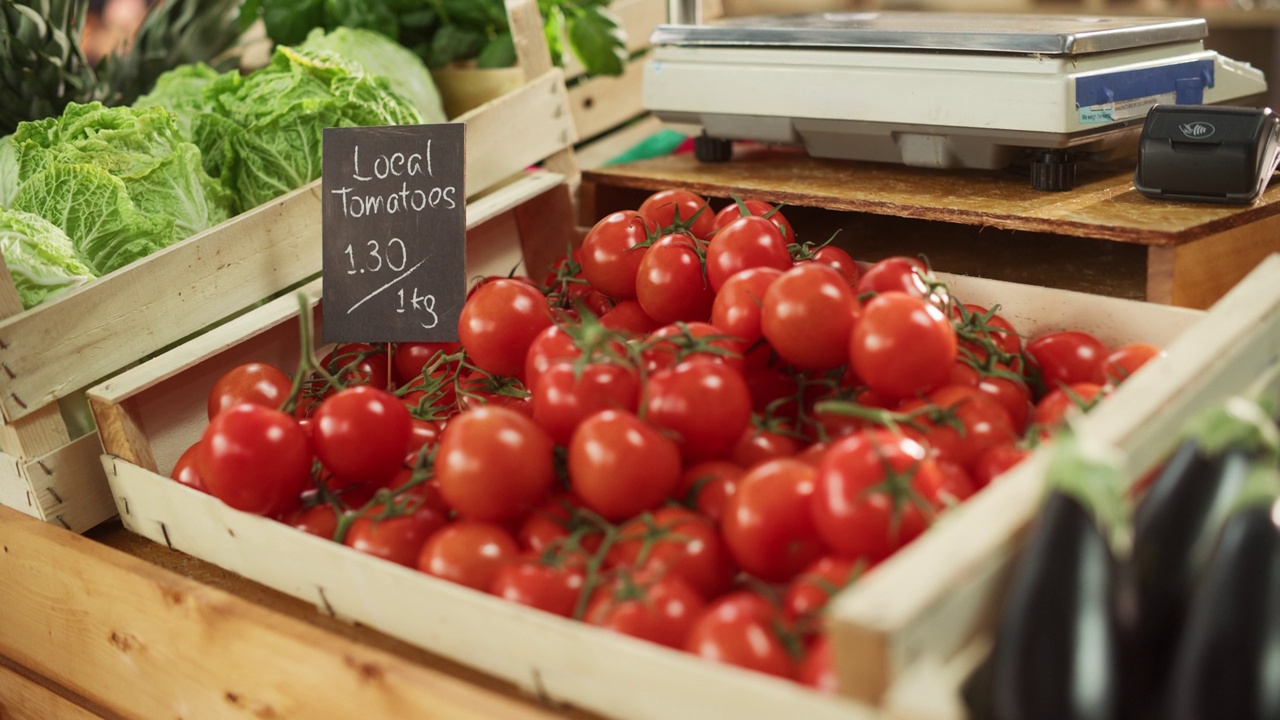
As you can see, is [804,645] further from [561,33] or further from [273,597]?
[561,33]

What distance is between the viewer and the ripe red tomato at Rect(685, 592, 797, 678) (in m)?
0.92

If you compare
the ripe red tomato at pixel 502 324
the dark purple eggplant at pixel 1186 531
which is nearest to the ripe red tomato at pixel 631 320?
the ripe red tomato at pixel 502 324

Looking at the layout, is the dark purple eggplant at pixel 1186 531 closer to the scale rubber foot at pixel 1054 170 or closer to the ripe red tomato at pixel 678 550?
the ripe red tomato at pixel 678 550

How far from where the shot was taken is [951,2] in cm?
456

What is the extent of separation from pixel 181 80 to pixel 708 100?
1013mm

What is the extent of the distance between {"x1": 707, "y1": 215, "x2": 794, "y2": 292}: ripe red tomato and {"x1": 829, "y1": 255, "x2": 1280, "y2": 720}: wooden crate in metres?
0.49

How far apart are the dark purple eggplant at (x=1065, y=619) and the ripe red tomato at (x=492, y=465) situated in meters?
0.49

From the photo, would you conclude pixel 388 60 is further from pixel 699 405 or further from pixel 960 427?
Answer: pixel 960 427

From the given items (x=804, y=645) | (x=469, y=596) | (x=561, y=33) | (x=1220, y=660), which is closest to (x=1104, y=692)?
(x=1220, y=660)

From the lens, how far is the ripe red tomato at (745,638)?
924 millimetres

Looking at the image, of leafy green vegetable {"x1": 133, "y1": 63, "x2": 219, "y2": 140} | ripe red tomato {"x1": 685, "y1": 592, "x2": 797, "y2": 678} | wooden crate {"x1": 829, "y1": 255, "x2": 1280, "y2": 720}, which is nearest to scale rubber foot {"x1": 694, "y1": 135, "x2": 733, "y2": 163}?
leafy green vegetable {"x1": 133, "y1": 63, "x2": 219, "y2": 140}

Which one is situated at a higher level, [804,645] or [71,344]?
[71,344]

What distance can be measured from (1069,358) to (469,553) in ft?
2.47

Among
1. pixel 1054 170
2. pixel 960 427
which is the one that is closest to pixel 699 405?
pixel 960 427
